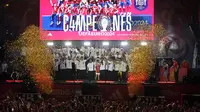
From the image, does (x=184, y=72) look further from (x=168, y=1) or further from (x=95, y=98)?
(x=95, y=98)

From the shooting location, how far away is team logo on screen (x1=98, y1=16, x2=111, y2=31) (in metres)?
30.4

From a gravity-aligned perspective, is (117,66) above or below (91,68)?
above

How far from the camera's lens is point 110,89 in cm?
2434

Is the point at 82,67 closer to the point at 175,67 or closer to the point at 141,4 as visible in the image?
the point at 141,4

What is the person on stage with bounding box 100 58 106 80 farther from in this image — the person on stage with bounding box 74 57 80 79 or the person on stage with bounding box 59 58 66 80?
the person on stage with bounding box 59 58 66 80

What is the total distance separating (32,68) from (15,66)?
50.0 inches

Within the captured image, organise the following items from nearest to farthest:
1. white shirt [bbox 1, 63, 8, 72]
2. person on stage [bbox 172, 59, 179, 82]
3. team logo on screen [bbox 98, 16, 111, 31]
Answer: person on stage [bbox 172, 59, 179, 82]
white shirt [bbox 1, 63, 8, 72]
team logo on screen [bbox 98, 16, 111, 31]

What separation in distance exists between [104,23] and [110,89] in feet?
24.4

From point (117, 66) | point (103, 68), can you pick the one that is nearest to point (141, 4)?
point (117, 66)

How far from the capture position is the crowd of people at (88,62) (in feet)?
100

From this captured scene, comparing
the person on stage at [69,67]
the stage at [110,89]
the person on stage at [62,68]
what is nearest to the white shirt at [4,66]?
the person on stage at [62,68]

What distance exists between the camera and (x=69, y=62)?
30875 millimetres

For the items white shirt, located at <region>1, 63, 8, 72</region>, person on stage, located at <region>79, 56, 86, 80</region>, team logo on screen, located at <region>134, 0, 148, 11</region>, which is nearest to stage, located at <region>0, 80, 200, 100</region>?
white shirt, located at <region>1, 63, 8, 72</region>

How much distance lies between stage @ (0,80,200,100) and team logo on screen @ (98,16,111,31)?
6.70 metres
